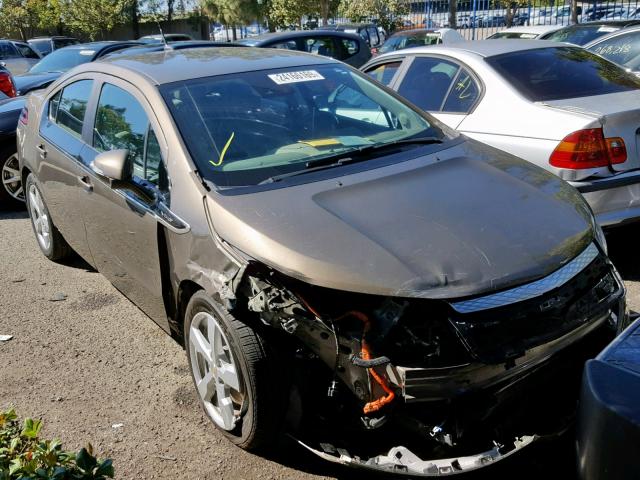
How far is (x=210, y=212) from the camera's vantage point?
3092mm

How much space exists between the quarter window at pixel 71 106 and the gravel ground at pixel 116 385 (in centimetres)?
125

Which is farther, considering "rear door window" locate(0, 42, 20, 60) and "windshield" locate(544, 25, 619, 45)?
"rear door window" locate(0, 42, 20, 60)

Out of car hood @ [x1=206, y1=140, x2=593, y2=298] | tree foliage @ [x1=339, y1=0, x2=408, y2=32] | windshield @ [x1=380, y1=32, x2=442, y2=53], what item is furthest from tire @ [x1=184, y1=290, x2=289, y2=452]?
tree foliage @ [x1=339, y1=0, x2=408, y2=32]

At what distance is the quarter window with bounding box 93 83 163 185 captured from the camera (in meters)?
3.63

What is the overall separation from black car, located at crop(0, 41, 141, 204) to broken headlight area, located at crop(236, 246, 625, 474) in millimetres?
5405

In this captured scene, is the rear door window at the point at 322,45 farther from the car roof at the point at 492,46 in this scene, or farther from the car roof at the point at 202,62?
the car roof at the point at 202,62

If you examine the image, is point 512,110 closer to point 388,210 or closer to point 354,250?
point 388,210

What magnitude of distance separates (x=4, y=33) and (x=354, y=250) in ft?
152

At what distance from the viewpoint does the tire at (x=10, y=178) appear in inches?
281

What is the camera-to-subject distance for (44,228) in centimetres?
569

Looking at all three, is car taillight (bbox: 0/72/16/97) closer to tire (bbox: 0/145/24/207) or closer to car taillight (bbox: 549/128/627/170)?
tire (bbox: 0/145/24/207)

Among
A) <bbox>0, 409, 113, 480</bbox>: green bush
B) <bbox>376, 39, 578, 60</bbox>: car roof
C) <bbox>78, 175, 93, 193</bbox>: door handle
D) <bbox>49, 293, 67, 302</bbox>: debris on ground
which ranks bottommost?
<bbox>49, 293, 67, 302</bbox>: debris on ground

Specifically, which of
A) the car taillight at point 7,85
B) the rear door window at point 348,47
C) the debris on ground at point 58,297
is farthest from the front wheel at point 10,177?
the rear door window at point 348,47

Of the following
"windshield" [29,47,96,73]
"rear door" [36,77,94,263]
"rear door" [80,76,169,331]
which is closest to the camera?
"rear door" [80,76,169,331]
